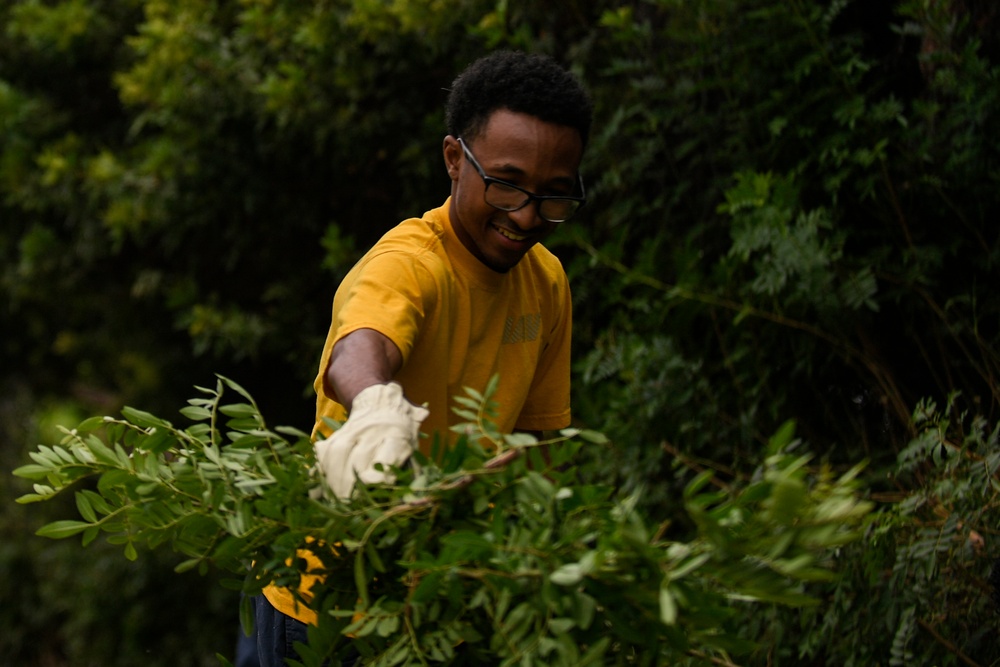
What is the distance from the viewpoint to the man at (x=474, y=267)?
6.94ft

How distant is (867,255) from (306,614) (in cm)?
225

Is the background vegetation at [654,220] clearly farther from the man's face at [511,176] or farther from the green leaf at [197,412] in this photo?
the green leaf at [197,412]

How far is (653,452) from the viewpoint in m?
3.66

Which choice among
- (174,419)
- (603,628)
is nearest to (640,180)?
(603,628)

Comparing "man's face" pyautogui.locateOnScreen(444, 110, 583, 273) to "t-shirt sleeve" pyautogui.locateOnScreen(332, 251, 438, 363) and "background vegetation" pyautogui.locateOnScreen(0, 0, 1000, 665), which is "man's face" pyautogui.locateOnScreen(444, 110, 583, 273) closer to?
"t-shirt sleeve" pyautogui.locateOnScreen(332, 251, 438, 363)

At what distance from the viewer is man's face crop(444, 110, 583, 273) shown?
2252mm

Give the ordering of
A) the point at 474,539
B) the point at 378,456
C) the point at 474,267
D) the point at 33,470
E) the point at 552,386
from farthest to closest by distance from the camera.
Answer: the point at 552,386, the point at 474,267, the point at 33,470, the point at 378,456, the point at 474,539

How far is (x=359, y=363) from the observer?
6.21ft

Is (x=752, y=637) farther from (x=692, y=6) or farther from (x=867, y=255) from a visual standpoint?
(x=692, y=6)

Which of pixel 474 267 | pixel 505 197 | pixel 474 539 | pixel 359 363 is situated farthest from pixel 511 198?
pixel 474 539

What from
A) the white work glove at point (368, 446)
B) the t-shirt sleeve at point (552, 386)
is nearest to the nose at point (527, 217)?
the t-shirt sleeve at point (552, 386)

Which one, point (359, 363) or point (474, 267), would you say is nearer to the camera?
point (359, 363)

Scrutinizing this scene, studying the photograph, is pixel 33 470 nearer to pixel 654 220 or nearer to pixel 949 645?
pixel 949 645

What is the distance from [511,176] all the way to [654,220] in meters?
1.91
